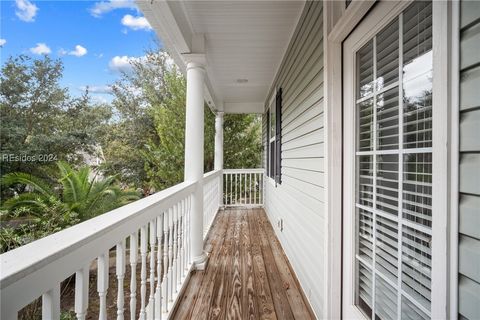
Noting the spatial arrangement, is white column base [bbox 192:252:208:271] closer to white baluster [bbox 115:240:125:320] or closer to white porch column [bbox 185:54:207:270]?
white porch column [bbox 185:54:207:270]

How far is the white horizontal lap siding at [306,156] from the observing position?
72.6 inches

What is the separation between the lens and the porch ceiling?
84.7 inches

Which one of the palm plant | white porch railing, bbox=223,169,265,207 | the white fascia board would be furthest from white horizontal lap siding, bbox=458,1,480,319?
the white fascia board

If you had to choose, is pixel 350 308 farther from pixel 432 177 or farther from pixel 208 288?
pixel 208 288

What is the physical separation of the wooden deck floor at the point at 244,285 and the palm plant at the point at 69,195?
75.6 inches

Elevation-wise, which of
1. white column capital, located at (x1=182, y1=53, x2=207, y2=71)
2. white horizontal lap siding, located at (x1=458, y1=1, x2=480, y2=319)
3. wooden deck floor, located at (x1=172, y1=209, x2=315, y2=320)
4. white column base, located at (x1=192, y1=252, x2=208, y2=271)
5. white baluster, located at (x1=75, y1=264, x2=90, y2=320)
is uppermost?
white column capital, located at (x1=182, y1=53, x2=207, y2=71)

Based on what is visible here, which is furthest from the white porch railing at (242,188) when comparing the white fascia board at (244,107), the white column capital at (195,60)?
the white column capital at (195,60)

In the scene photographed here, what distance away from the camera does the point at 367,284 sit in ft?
4.51

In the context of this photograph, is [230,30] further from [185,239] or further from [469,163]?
[469,163]

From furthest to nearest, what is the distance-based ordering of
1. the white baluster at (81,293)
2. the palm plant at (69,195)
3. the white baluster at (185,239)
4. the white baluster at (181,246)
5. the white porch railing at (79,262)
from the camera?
the palm plant at (69,195), the white baluster at (185,239), the white baluster at (181,246), the white baluster at (81,293), the white porch railing at (79,262)

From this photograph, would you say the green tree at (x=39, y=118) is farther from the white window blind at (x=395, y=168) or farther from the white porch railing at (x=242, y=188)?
the white window blind at (x=395, y=168)

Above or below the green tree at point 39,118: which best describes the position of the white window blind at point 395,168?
below

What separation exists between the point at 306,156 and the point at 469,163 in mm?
1555

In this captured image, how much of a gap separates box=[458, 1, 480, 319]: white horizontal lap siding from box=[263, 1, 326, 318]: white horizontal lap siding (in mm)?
978
